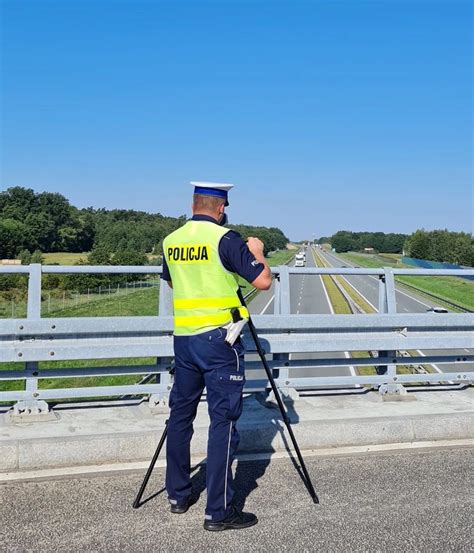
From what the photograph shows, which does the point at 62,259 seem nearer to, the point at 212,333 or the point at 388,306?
the point at 388,306

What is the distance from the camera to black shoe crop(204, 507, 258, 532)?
402 cm

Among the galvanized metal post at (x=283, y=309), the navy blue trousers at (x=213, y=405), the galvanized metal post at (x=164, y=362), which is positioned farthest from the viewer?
the galvanized metal post at (x=283, y=309)

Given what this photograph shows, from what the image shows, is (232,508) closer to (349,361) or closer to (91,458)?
(91,458)

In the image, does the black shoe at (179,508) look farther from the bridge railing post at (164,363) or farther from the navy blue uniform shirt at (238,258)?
the bridge railing post at (164,363)

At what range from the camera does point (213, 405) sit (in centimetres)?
417

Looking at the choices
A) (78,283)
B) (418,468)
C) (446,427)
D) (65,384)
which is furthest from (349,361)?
(78,283)

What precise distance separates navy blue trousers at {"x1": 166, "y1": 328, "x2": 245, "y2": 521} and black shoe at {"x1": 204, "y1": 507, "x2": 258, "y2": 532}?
0.10ft

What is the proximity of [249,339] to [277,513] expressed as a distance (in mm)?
1979

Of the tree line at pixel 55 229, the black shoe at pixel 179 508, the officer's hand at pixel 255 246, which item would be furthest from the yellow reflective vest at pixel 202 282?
the tree line at pixel 55 229

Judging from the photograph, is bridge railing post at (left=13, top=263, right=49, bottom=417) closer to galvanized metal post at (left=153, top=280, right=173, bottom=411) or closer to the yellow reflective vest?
galvanized metal post at (left=153, top=280, right=173, bottom=411)

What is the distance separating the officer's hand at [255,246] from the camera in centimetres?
417

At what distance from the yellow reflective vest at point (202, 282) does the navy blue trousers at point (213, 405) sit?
93 mm

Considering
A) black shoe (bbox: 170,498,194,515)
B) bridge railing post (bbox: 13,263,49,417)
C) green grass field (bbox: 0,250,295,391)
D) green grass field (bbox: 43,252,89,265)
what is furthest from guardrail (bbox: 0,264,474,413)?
green grass field (bbox: 43,252,89,265)

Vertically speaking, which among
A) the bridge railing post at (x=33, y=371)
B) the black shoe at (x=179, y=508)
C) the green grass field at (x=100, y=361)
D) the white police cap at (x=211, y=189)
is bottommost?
the green grass field at (x=100, y=361)
